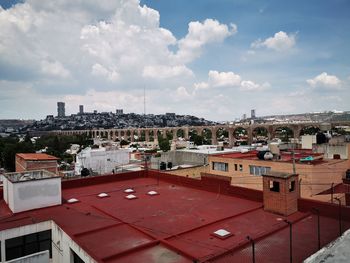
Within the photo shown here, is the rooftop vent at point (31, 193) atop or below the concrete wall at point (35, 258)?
atop

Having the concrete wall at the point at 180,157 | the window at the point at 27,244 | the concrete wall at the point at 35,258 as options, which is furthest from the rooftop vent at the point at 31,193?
the concrete wall at the point at 180,157

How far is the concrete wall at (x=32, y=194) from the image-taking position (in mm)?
12508

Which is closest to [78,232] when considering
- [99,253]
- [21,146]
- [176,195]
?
[99,253]

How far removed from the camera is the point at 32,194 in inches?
510

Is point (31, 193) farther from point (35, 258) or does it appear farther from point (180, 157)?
point (180, 157)

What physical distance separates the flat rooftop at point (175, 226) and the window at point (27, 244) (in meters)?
0.56

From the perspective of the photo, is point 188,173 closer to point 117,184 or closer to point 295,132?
point 117,184

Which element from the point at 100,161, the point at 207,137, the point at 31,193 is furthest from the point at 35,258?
the point at 207,137

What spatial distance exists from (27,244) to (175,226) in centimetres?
550

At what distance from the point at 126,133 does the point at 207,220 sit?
157201 mm

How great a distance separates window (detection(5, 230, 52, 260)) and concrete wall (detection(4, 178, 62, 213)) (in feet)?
7.45

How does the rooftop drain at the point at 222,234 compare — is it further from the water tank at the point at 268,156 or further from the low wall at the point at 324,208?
the water tank at the point at 268,156

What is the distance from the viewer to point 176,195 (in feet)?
49.9

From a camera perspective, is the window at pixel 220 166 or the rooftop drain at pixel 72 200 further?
the window at pixel 220 166
